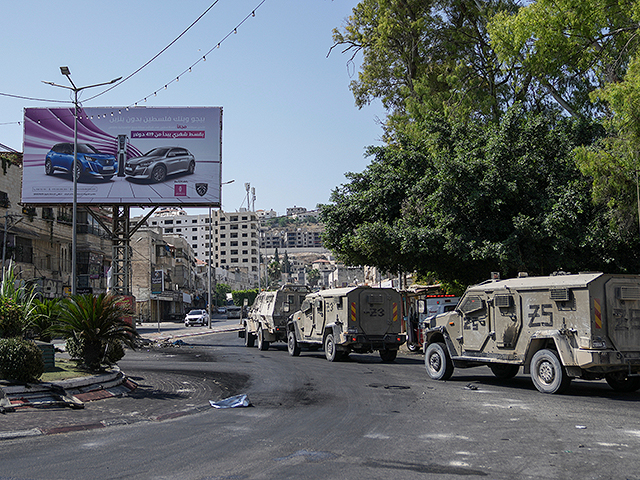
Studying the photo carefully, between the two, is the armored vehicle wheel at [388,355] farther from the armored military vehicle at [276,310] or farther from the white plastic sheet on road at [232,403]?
the white plastic sheet on road at [232,403]

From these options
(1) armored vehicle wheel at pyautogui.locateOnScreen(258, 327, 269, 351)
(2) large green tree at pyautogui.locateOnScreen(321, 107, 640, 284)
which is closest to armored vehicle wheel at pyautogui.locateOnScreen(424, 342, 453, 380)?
(2) large green tree at pyautogui.locateOnScreen(321, 107, 640, 284)

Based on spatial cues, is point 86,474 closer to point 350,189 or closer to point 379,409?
point 379,409

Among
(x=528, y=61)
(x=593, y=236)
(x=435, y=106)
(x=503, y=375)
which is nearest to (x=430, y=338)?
(x=503, y=375)

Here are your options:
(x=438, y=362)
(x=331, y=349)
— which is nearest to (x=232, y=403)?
(x=438, y=362)

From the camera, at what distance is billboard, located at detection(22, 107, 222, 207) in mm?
32125

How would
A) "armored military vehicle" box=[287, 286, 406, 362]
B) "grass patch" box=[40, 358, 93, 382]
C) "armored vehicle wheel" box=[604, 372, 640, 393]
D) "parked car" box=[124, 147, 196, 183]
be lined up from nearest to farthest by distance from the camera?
1. "grass patch" box=[40, 358, 93, 382]
2. "armored vehicle wheel" box=[604, 372, 640, 393]
3. "armored military vehicle" box=[287, 286, 406, 362]
4. "parked car" box=[124, 147, 196, 183]

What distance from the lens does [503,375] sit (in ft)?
48.8

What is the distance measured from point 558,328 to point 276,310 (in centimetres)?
1446

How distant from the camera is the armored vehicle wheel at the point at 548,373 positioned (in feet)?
38.0

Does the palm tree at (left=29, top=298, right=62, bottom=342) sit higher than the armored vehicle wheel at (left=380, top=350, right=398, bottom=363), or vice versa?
the palm tree at (left=29, top=298, right=62, bottom=342)

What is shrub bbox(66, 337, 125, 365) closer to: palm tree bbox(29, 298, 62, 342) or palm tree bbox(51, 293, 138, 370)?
palm tree bbox(51, 293, 138, 370)

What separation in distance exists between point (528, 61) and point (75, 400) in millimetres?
14973

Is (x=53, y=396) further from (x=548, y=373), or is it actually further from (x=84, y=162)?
(x=84, y=162)

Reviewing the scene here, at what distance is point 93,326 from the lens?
13258mm
